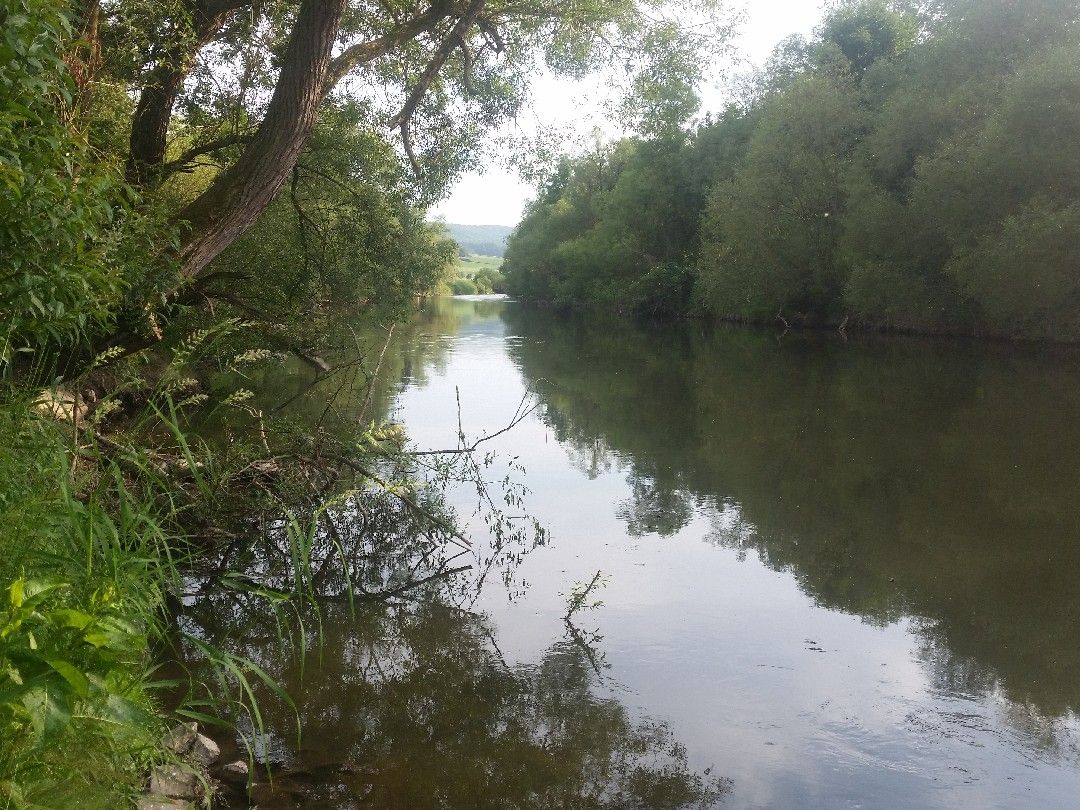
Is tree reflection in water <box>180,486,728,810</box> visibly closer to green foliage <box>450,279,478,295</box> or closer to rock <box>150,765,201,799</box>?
rock <box>150,765,201,799</box>

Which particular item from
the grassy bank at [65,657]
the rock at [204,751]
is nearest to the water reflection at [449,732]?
the rock at [204,751]

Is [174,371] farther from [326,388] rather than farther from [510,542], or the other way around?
[326,388]

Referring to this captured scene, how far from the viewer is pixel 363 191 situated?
12.8 m

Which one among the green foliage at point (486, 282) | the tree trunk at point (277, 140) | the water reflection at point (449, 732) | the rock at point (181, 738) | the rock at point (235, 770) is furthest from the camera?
the green foliage at point (486, 282)

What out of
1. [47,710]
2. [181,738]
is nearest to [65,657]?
[47,710]

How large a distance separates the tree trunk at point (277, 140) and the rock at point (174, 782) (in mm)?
4643

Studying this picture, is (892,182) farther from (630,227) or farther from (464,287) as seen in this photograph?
(464,287)

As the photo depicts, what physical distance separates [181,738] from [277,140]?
5.01m

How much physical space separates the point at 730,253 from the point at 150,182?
3404 centimetres

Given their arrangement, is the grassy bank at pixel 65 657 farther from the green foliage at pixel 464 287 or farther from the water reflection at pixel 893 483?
the green foliage at pixel 464 287

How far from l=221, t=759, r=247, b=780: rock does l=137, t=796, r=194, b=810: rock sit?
0.61 metres

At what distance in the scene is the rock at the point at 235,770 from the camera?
3982 mm

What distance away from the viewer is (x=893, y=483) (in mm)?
10219

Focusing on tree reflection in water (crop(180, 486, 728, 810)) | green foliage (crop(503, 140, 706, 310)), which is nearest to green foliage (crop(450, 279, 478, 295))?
green foliage (crop(503, 140, 706, 310))
